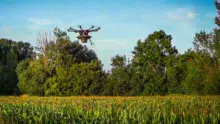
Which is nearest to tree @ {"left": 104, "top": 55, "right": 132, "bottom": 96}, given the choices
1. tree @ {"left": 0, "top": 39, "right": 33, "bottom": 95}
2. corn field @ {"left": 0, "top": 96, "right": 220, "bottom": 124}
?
tree @ {"left": 0, "top": 39, "right": 33, "bottom": 95}

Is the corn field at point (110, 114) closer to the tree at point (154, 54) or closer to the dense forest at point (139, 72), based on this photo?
the dense forest at point (139, 72)

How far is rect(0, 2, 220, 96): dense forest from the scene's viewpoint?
135 feet

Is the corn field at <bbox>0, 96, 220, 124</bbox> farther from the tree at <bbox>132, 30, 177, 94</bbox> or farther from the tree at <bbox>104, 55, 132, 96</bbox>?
the tree at <bbox>132, 30, 177, 94</bbox>

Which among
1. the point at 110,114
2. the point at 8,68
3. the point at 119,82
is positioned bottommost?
the point at 110,114

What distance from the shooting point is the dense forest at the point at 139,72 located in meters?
41.0

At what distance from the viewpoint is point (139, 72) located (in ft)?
150

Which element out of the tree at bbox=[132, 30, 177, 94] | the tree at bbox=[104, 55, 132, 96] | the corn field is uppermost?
the tree at bbox=[132, 30, 177, 94]

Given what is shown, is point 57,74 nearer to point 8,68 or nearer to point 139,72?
point 139,72

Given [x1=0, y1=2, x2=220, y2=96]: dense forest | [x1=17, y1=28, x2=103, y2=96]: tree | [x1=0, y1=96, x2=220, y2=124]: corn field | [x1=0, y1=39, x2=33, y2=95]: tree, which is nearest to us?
[x1=0, y1=96, x2=220, y2=124]: corn field

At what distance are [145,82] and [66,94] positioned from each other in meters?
12.0

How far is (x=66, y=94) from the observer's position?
47.2m

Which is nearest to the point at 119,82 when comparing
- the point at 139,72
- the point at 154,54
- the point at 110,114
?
the point at 139,72

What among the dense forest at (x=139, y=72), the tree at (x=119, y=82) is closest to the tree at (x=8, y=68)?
the dense forest at (x=139, y=72)

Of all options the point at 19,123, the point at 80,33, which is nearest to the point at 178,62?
the point at 80,33
